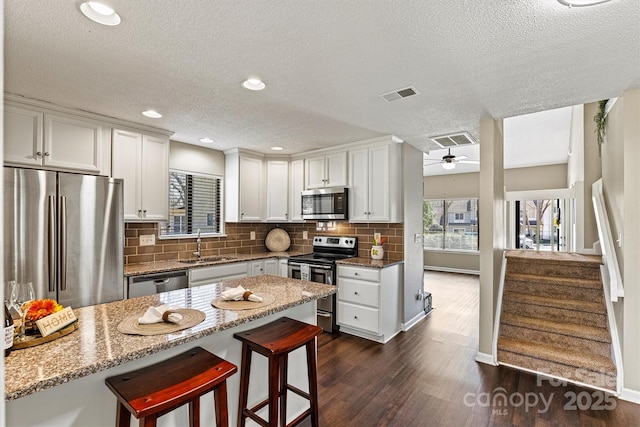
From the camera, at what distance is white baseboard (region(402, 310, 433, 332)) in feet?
13.3

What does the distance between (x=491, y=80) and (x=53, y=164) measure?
3524 millimetres

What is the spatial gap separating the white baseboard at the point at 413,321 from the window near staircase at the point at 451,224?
398 centimetres

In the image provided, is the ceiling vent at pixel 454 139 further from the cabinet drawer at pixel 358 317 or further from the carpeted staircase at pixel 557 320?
the cabinet drawer at pixel 358 317

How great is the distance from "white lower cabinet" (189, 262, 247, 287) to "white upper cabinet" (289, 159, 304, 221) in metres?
1.08

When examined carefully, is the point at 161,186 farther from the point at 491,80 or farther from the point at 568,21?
the point at 568,21

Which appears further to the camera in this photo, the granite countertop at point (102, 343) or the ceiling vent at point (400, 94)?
the ceiling vent at point (400, 94)

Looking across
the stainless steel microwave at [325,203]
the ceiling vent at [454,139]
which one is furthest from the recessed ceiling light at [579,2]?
the stainless steel microwave at [325,203]

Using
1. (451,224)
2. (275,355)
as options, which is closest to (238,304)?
(275,355)

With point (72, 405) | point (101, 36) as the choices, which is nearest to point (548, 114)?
point (101, 36)

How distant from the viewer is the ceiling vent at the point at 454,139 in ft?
12.3

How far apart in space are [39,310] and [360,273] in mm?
2904

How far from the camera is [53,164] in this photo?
109 inches

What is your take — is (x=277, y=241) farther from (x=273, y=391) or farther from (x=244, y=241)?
(x=273, y=391)

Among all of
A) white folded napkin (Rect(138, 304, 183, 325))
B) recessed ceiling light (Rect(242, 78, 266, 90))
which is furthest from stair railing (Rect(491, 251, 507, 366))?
recessed ceiling light (Rect(242, 78, 266, 90))
